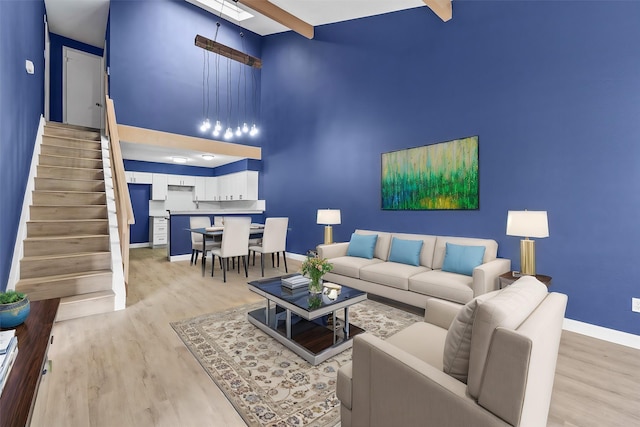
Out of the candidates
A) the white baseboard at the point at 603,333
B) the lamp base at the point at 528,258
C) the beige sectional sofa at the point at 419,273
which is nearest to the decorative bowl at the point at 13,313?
the beige sectional sofa at the point at 419,273

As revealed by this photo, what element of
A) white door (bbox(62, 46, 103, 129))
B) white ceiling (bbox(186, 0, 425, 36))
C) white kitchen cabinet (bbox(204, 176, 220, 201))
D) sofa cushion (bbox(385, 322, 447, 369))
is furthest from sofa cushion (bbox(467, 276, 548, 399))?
white door (bbox(62, 46, 103, 129))

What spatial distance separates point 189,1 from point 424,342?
7.41 m

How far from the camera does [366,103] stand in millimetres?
4746

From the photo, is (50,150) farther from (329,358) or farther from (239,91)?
(329,358)

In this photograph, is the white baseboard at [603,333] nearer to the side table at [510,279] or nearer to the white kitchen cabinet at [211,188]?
the side table at [510,279]

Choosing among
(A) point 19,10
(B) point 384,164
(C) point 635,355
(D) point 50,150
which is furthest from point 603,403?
(D) point 50,150

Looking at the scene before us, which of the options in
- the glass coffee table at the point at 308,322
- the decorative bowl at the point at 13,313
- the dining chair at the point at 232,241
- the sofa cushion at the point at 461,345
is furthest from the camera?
the dining chair at the point at 232,241

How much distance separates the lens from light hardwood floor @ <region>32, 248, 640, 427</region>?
5.41ft

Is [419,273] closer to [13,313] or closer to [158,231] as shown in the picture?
[13,313]

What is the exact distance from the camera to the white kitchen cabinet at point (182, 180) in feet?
25.5

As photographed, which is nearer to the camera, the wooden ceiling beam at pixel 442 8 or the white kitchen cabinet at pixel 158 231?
the wooden ceiling beam at pixel 442 8

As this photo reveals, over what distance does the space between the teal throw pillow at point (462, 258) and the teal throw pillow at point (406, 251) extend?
36cm

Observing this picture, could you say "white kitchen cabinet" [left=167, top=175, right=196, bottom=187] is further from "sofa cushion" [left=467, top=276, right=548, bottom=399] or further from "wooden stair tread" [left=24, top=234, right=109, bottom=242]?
"sofa cushion" [left=467, top=276, right=548, bottom=399]

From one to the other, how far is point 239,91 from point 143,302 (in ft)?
17.1
